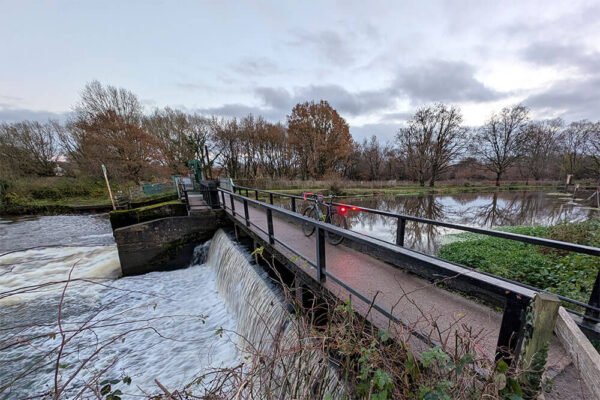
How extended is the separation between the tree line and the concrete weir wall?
14.2 meters

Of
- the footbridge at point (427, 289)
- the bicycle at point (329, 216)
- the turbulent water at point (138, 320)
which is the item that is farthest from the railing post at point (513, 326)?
the bicycle at point (329, 216)

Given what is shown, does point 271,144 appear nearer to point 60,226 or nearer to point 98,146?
point 98,146

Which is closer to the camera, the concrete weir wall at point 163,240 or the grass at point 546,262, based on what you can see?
the grass at point 546,262

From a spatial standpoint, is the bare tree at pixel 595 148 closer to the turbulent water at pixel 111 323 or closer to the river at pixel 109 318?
the river at pixel 109 318

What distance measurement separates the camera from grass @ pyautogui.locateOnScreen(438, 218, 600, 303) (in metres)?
3.80

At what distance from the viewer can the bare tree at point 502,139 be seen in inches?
1190

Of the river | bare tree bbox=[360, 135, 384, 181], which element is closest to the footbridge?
the river

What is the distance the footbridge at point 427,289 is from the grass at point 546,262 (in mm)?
769

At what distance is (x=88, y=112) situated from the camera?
19.0 m

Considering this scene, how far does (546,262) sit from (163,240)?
11184 mm

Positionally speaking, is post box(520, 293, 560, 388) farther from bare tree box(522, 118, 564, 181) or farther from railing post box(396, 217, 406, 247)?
bare tree box(522, 118, 564, 181)

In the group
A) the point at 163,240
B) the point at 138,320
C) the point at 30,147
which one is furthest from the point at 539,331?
the point at 30,147

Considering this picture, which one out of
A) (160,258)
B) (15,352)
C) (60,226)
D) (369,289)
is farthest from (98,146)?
(369,289)

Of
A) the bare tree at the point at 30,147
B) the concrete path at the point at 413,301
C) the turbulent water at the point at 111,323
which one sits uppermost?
the bare tree at the point at 30,147
